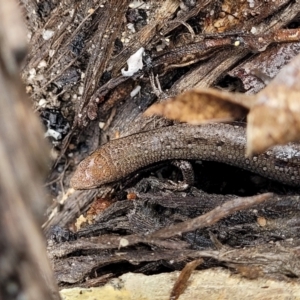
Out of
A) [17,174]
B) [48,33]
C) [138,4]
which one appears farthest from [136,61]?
[17,174]

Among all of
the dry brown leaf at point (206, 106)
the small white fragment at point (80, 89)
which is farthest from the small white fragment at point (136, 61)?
the dry brown leaf at point (206, 106)

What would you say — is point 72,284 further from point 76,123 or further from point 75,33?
point 75,33

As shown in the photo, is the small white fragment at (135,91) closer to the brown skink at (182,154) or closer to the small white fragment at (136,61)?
the small white fragment at (136,61)

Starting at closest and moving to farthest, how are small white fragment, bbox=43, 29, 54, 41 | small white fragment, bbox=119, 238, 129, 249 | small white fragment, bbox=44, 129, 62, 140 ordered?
small white fragment, bbox=119, 238, 129, 249 < small white fragment, bbox=43, 29, 54, 41 < small white fragment, bbox=44, 129, 62, 140

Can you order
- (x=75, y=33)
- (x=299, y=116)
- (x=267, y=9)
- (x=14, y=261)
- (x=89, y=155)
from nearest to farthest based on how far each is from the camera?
(x=14, y=261) → (x=299, y=116) → (x=267, y=9) → (x=75, y=33) → (x=89, y=155)

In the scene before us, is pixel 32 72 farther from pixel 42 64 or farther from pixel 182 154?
pixel 182 154

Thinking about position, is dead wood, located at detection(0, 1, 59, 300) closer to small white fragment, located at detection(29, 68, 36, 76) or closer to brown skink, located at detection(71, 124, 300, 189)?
brown skink, located at detection(71, 124, 300, 189)

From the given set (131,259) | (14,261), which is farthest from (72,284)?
(14,261)

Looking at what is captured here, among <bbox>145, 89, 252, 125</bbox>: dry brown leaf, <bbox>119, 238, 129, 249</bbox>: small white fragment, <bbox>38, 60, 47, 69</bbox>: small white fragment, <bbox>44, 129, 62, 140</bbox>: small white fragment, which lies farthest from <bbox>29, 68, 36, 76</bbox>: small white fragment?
<bbox>145, 89, 252, 125</bbox>: dry brown leaf
